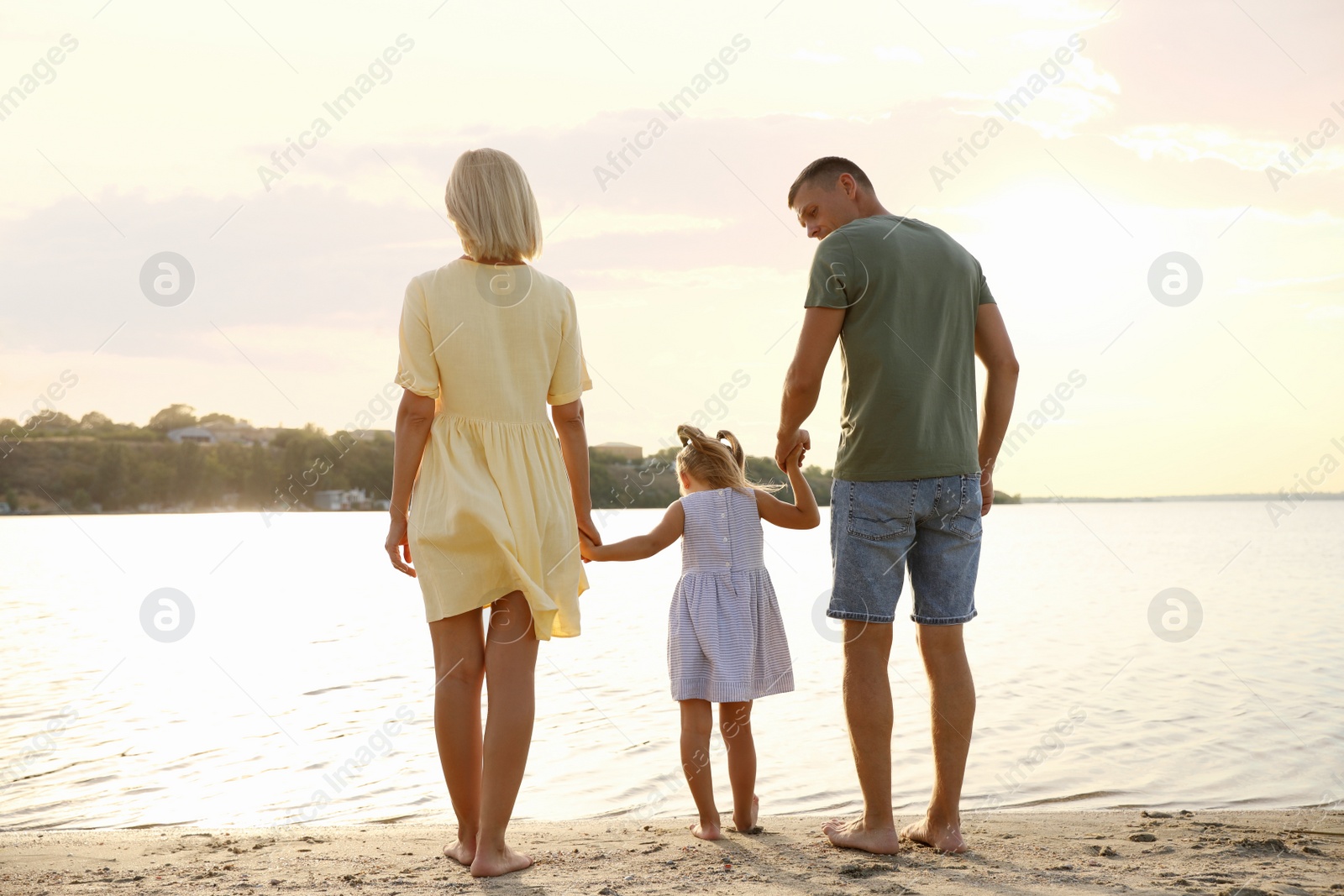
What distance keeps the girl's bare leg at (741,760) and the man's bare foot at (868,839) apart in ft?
1.18

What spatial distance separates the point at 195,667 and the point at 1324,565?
2051cm

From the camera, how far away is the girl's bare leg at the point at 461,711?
2.83 m

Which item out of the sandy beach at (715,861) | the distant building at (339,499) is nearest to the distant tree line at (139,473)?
the distant building at (339,499)

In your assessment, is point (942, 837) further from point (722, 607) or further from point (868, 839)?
point (722, 607)

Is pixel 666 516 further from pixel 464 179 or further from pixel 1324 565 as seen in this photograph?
pixel 1324 565

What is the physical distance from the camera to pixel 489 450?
2889mm

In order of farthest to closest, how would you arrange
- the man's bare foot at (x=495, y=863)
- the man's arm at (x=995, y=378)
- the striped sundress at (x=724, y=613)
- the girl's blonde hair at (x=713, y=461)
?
the girl's blonde hair at (x=713, y=461) → the striped sundress at (x=724, y=613) → the man's arm at (x=995, y=378) → the man's bare foot at (x=495, y=863)

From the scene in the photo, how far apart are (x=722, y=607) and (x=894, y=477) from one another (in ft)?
2.64

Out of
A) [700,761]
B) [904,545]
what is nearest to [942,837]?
[700,761]

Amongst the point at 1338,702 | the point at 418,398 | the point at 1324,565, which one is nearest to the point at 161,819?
the point at 418,398

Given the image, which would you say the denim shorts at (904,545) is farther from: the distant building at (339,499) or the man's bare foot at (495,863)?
the distant building at (339,499)

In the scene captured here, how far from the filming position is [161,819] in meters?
4.06

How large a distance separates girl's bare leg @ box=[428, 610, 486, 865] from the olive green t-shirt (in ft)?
3.92

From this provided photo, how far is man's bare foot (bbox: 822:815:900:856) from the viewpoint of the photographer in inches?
115
